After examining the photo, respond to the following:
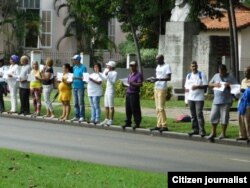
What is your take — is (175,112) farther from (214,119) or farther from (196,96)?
(214,119)

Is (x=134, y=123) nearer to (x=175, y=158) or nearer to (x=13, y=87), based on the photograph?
(x=13, y=87)

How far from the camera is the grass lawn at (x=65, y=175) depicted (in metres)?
11.6

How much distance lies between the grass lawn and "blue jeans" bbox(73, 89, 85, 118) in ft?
36.4

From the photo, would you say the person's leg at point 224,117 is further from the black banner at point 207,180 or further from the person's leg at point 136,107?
the black banner at point 207,180

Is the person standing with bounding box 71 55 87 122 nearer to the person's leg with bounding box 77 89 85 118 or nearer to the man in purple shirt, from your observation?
the person's leg with bounding box 77 89 85 118

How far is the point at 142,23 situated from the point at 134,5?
15.6 feet

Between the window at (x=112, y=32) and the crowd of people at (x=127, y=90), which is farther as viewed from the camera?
the window at (x=112, y=32)

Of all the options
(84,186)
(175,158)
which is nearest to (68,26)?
(175,158)

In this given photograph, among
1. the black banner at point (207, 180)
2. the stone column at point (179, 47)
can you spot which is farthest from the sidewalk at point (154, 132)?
Result: the black banner at point (207, 180)

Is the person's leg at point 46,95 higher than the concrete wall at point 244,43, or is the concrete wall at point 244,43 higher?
the concrete wall at point 244,43

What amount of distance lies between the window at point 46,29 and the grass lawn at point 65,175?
43352 mm

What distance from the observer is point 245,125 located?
21328 millimetres

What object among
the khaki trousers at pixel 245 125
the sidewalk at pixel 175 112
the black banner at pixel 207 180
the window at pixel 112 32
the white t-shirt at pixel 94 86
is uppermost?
the window at pixel 112 32

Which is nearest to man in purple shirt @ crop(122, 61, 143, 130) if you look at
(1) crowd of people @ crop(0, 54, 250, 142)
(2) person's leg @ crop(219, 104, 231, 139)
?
(1) crowd of people @ crop(0, 54, 250, 142)
